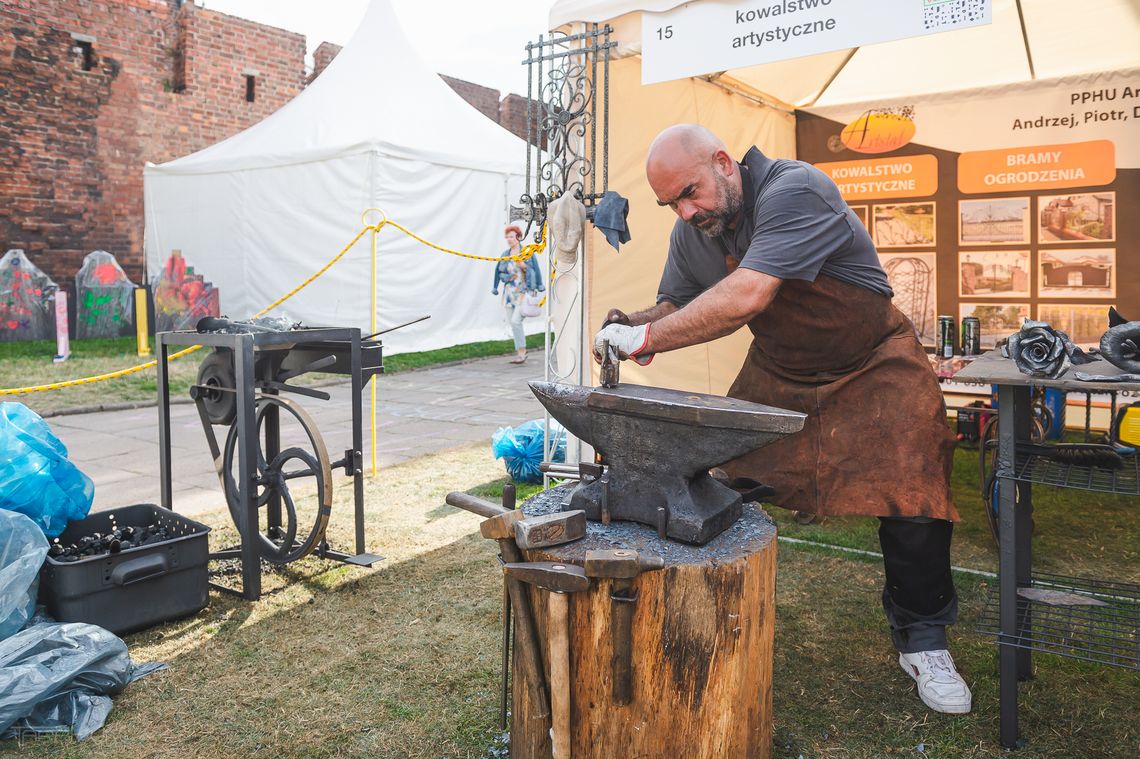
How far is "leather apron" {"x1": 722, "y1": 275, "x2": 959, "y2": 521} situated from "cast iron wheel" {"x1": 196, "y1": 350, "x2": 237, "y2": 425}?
224 cm

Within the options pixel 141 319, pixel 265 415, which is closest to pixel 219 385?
pixel 265 415

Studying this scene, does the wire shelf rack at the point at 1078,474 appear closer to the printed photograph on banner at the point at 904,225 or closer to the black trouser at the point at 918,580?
the black trouser at the point at 918,580

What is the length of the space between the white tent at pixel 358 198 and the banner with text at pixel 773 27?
7255mm

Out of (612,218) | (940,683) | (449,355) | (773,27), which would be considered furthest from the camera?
(449,355)

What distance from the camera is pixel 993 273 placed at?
6.21 metres

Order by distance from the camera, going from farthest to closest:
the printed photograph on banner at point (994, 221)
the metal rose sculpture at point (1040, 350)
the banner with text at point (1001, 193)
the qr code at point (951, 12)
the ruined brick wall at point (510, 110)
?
1. the ruined brick wall at point (510, 110)
2. the printed photograph on banner at point (994, 221)
3. the banner with text at point (1001, 193)
4. the qr code at point (951, 12)
5. the metal rose sculpture at point (1040, 350)

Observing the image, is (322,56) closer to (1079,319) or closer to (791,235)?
(1079,319)

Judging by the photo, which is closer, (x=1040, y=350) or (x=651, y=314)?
(x=1040, y=350)

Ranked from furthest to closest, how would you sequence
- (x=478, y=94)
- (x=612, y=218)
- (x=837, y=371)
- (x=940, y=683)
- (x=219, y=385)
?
1. (x=478, y=94)
2. (x=612, y=218)
3. (x=219, y=385)
4. (x=837, y=371)
5. (x=940, y=683)

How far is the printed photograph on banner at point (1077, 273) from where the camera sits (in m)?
5.82

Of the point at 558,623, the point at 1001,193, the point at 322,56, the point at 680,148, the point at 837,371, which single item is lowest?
the point at 558,623

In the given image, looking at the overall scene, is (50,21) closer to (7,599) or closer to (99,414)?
(99,414)

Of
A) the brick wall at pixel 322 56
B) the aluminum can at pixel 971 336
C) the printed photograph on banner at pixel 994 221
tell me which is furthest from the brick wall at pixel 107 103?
the aluminum can at pixel 971 336

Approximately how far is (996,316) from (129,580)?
577 centimetres
